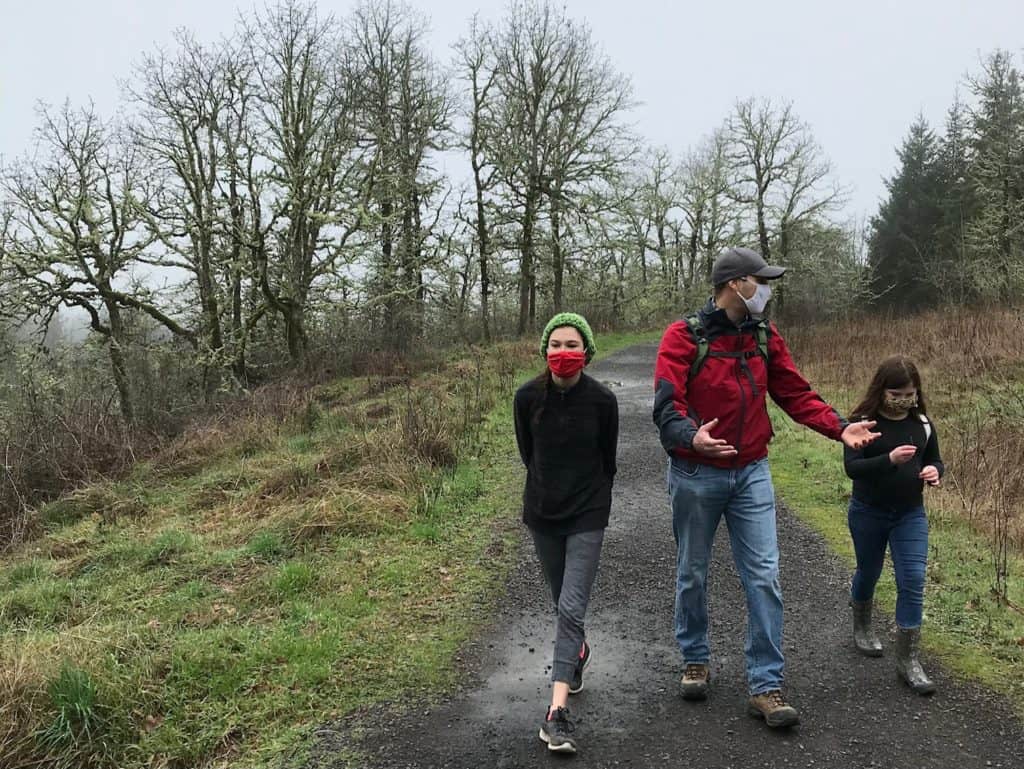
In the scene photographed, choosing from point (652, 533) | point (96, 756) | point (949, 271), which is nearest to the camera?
point (96, 756)

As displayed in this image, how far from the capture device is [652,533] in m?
6.45

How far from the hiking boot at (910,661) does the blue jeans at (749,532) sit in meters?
0.80

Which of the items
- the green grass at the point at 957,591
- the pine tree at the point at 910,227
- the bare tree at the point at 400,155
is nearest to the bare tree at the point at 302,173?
the bare tree at the point at 400,155

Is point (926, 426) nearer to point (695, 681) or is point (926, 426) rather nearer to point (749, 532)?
point (749, 532)

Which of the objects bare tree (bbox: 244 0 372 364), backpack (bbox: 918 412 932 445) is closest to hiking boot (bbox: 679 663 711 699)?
backpack (bbox: 918 412 932 445)

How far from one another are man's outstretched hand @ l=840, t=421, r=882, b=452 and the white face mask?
0.72 meters

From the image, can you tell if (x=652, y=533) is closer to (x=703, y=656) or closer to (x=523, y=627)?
(x=523, y=627)

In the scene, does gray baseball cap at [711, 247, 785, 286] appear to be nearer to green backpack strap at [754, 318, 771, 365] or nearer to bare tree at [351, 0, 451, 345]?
green backpack strap at [754, 318, 771, 365]

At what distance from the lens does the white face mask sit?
3.25 meters

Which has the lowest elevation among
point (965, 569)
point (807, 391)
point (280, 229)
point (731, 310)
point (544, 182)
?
point (965, 569)

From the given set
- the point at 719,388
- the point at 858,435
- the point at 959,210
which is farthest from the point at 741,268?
the point at 959,210

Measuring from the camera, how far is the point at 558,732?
10.4ft

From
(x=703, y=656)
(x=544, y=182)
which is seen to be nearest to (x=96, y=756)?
(x=703, y=656)

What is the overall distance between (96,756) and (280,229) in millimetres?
18150
